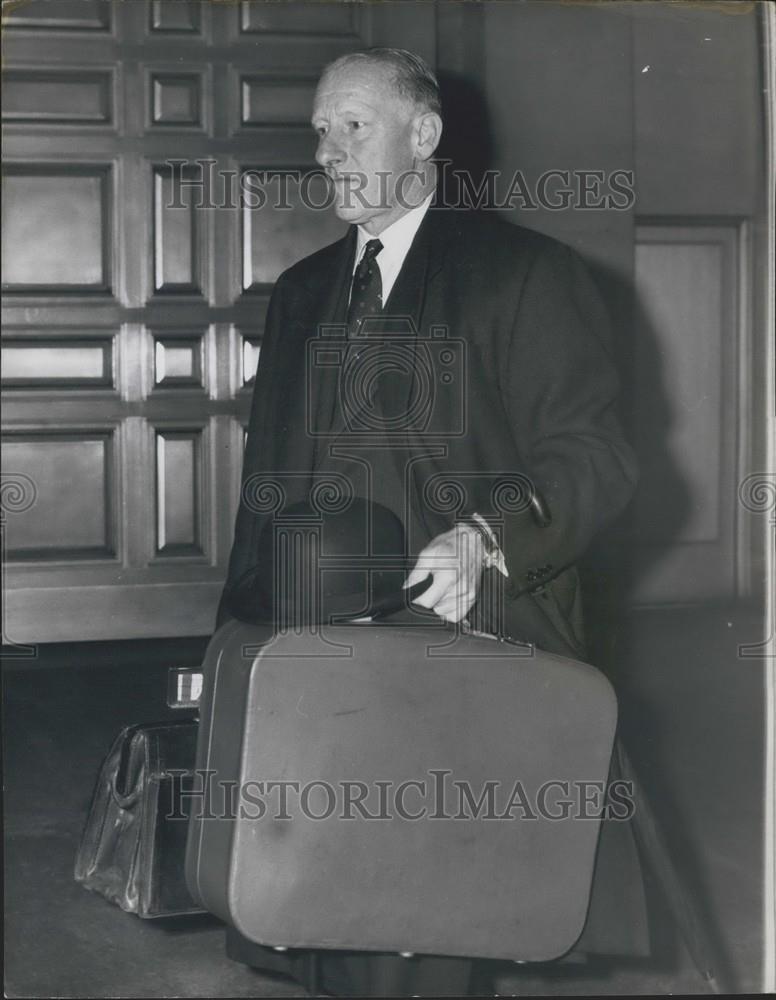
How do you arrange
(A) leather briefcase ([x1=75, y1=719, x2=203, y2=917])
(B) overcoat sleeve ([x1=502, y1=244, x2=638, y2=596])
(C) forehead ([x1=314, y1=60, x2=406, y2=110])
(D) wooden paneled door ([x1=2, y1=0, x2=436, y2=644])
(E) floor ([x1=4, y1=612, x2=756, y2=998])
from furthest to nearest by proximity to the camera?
(D) wooden paneled door ([x1=2, y1=0, x2=436, y2=644]) < (E) floor ([x1=4, y1=612, x2=756, y2=998]) < (A) leather briefcase ([x1=75, y1=719, x2=203, y2=917]) < (C) forehead ([x1=314, y1=60, x2=406, y2=110]) < (B) overcoat sleeve ([x1=502, y1=244, x2=638, y2=596])

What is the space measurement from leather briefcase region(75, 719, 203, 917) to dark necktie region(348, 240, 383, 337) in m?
0.76

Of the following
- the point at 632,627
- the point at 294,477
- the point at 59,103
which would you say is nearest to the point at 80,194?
the point at 59,103

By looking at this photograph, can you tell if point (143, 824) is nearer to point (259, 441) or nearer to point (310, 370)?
point (259, 441)

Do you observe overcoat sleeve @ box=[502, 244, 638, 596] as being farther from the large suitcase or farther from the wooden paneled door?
the wooden paneled door

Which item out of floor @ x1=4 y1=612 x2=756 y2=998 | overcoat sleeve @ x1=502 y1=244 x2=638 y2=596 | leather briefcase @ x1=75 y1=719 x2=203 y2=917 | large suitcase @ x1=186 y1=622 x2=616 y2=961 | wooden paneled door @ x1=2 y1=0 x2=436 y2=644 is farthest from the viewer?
wooden paneled door @ x1=2 y1=0 x2=436 y2=644

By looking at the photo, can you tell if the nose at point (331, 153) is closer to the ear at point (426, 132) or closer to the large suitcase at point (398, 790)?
the ear at point (426, 132)

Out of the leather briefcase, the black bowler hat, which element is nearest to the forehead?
the black bowler hat

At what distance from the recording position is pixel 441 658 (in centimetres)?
154

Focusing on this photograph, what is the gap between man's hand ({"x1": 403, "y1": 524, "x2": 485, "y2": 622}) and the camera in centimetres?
163

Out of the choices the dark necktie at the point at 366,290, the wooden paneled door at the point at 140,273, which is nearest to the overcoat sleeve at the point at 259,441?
the dark necktie at the point at 366,290

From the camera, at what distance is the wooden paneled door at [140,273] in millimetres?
3930

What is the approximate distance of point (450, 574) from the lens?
1.64 meters

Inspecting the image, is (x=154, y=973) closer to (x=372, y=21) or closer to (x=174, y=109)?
(x=174, y=109)

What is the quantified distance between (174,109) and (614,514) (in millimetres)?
2652
